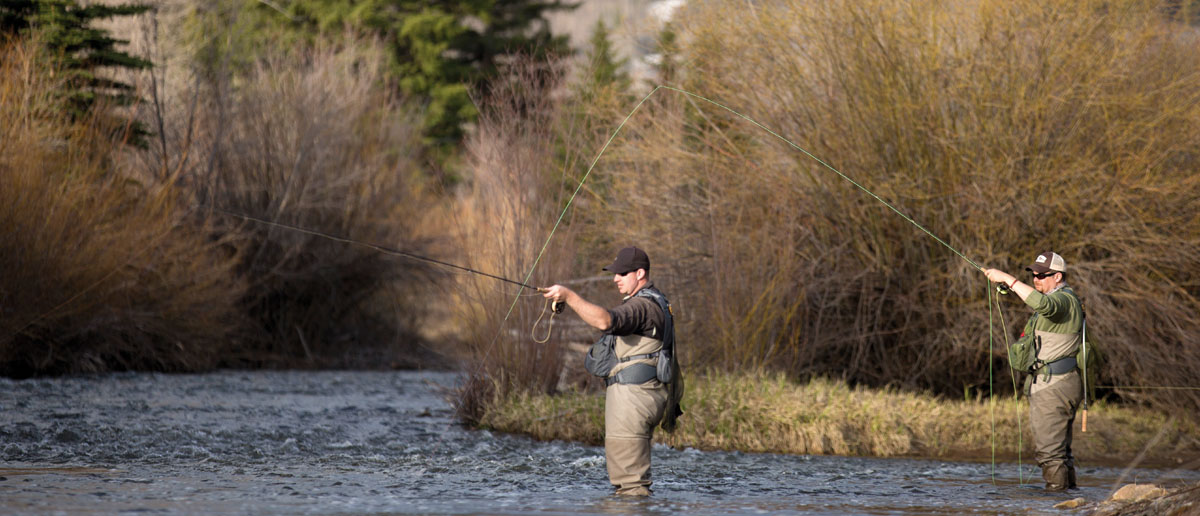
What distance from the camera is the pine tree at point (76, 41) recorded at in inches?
722

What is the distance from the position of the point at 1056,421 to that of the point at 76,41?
14.7 m

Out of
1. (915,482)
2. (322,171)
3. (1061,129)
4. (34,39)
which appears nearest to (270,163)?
(322,171)

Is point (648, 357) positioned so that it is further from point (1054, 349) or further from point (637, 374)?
point (1054, 349)

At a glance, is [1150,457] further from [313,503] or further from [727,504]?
[313,503]

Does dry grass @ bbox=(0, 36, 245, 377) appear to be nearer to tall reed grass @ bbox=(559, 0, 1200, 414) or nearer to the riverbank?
tall reed grass @ bbox=(559, 0, 1200, 414)

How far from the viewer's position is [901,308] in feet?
49.3

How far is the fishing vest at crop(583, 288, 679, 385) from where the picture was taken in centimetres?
801

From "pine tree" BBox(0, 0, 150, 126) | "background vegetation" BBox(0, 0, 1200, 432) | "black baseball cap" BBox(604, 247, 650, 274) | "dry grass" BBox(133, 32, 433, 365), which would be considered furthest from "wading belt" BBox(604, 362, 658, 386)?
"dry grass" BBox(133, 32, 433, 365)

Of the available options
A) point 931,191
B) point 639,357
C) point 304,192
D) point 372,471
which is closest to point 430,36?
point 304,192

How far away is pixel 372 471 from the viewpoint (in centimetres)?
1002

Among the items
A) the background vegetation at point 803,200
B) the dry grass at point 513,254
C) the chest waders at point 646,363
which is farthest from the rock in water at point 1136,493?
the dry grass at point 513,254

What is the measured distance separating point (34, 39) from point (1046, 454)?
47.1 ft

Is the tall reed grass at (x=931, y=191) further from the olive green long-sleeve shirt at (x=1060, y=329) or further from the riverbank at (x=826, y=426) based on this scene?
the olive green long-sleeve shirt at (x=1060, y=329)

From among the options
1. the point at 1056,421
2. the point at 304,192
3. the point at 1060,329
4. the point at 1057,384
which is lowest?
the point at 1056,421
